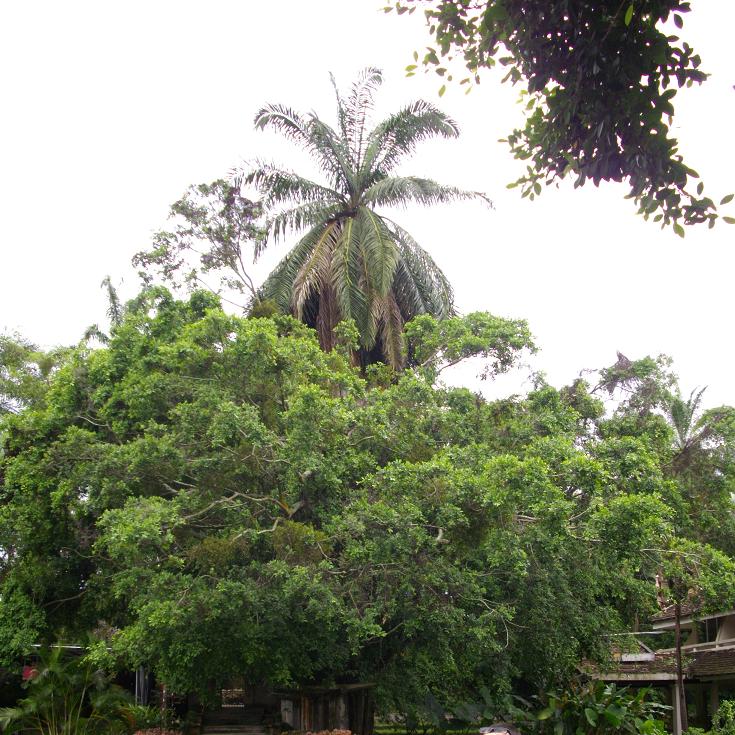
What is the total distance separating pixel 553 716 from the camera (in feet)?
54.3

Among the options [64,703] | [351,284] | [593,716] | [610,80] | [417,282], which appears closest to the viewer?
[610,80]

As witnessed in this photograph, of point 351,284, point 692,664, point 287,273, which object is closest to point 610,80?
point 351,284

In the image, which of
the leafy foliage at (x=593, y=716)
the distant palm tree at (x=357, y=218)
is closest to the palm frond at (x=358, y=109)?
the distant palm tree at (x=357, y=218)

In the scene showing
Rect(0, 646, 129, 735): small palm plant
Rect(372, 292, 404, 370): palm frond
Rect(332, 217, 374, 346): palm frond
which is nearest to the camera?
Rect(0, 646, 129, 735): small palm plant

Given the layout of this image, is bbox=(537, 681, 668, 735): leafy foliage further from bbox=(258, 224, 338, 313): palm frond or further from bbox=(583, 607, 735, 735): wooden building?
bbox=(258, 224, 338, 313): palm frond

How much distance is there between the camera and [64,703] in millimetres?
18688

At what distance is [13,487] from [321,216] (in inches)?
429

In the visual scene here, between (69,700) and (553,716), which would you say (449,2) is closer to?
(553,716)

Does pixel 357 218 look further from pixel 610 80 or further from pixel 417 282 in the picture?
pixel 610 80

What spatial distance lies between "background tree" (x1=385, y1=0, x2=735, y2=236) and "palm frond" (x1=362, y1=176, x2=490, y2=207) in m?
16.6

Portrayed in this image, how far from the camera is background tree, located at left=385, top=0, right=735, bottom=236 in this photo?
5133mm

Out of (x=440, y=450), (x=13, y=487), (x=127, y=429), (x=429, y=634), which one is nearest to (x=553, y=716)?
(x=429, y=634)

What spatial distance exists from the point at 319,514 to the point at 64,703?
9.58 m

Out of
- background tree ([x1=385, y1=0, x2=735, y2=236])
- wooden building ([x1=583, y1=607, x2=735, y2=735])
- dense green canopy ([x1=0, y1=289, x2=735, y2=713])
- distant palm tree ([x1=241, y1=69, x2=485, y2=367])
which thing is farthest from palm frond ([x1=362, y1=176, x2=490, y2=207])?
background tree ([x1=385, y1=0, x2=735, y2=236])
